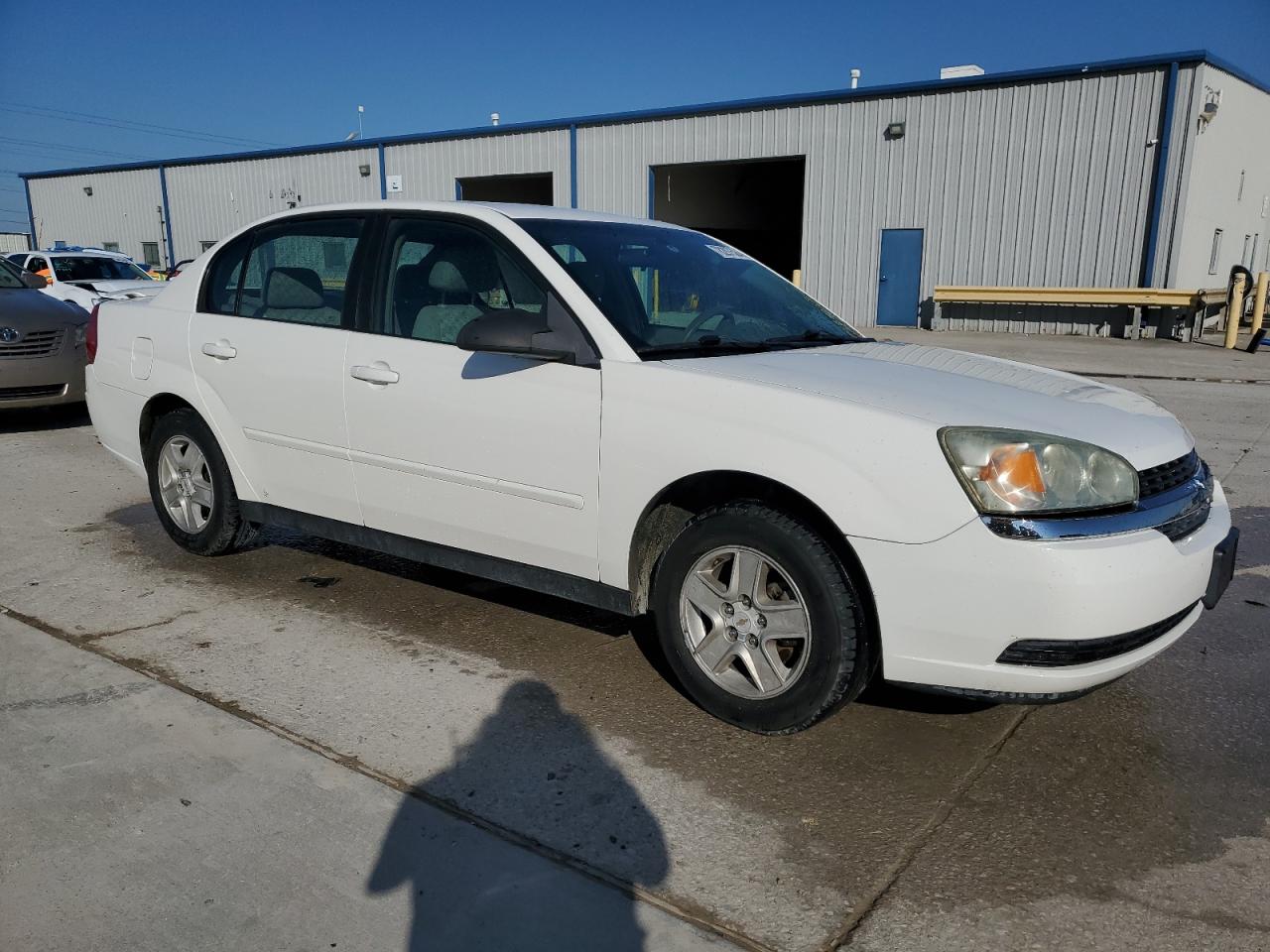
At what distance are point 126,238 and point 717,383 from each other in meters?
41.4

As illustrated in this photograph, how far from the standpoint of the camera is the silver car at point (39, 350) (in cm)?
834

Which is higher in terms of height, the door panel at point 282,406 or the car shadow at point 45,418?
the door panel at point 282,406

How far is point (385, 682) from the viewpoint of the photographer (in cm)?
355

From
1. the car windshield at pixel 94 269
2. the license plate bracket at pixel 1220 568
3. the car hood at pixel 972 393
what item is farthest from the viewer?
the car windshield at pixel 94 269

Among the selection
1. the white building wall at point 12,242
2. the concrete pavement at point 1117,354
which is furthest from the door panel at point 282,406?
the white building wall at point 12,242

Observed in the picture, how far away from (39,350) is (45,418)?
1.37 m

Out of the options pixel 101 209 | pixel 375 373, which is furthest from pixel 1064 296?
pixel 101 209

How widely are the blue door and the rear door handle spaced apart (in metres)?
19.9

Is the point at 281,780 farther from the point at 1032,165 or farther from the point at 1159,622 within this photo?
the point at 1032,165

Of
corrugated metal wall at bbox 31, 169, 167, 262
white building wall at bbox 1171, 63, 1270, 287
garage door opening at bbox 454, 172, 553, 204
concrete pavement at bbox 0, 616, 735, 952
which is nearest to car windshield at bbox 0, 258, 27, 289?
concrete pavement at bbox 0, 616, 735, 952

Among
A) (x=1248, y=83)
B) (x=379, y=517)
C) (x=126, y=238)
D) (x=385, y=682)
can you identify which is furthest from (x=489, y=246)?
(x=126, y=238)

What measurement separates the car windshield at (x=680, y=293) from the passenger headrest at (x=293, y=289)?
40.3 inches

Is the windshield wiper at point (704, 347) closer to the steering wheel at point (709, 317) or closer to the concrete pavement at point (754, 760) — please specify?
the steering wheel at point (709, 317)

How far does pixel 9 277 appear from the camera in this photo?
30.6 feet
